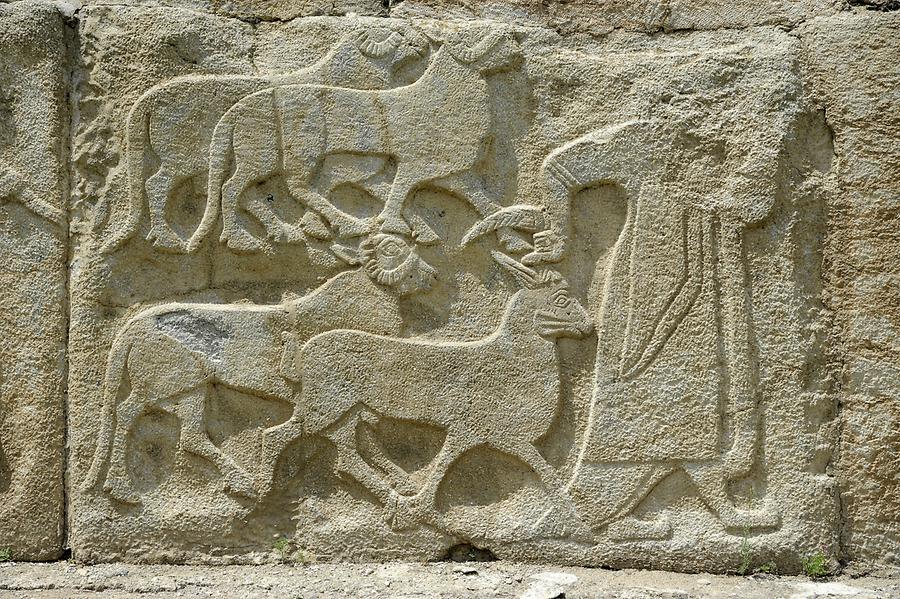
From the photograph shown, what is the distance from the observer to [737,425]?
323cm

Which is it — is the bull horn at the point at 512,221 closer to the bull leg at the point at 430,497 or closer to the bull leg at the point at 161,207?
the bull leg at the point at 430,497

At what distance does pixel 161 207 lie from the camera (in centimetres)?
325

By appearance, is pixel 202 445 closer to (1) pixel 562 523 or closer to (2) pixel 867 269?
(1) pixel 562 523

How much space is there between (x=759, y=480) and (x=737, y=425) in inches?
7.7

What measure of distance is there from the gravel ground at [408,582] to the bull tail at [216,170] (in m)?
1.06

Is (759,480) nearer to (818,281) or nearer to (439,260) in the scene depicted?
(818,281)

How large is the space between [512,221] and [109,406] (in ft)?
4.71

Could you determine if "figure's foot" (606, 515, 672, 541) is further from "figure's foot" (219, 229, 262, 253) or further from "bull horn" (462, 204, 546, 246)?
"figure's foot" (219, 229, 262, 253)

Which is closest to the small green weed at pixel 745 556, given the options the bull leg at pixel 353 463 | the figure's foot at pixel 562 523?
the figure's foot at pixel 562 523

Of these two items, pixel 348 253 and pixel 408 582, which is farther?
pixel 348 253

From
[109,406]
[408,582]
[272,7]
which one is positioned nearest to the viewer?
[408,582]

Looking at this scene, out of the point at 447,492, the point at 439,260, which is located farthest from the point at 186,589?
the point at 439,260

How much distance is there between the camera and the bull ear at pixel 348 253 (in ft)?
10.7

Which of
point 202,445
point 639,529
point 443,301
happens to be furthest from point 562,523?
point 202,445
